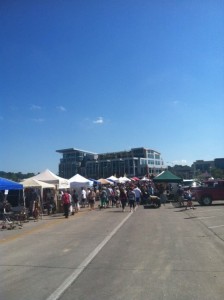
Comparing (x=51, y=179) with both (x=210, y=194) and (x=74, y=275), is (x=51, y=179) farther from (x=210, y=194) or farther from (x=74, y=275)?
(x=74, y=275)

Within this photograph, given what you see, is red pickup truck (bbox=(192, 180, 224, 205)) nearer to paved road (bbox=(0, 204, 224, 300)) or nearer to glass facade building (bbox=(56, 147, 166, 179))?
paved road (bbox=(0, 204, 224, 300))

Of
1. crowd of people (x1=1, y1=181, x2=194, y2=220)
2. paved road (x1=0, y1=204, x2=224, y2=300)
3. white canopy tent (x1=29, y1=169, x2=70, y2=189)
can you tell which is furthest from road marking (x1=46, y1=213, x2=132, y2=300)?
white canopy tent (x1=29, y1=169, x2=70, y2=189)

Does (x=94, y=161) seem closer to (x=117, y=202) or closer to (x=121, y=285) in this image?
(x=117, y=202)

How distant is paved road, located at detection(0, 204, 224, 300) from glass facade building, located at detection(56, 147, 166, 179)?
14194 centimetres

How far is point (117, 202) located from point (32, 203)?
11094 mm

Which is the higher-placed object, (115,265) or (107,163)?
(107,163)

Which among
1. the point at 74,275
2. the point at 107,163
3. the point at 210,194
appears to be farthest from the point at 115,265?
the point at 107,163

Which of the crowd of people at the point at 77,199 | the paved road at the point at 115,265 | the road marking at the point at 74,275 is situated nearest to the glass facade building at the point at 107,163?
the crowd of people at the point at 77,199

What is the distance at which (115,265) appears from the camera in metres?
8.83

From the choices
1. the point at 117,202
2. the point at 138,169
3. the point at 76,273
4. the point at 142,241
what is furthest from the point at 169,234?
the point at 138,169

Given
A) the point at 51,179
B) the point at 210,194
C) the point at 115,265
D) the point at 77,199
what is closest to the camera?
the point at 115,265

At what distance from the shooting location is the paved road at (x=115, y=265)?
6.75 m

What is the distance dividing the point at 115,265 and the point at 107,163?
509ft

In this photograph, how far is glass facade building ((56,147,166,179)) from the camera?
161 meters
